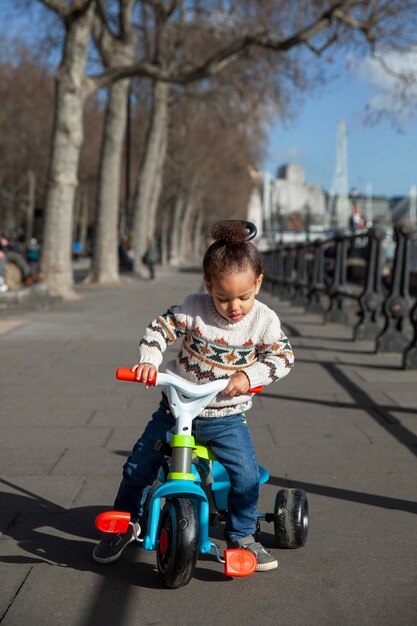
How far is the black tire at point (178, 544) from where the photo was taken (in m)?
3.30

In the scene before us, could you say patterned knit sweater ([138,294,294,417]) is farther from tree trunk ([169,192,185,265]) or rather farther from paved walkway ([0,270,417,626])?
tree trunk ([169,192,185,265])

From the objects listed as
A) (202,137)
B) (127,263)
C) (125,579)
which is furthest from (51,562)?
(202,137)

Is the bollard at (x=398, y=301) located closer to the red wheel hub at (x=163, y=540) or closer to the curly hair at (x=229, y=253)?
the curly hair at (x=229, y=253)

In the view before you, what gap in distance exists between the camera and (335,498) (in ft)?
15.2

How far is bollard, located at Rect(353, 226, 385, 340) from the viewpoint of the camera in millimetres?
11612

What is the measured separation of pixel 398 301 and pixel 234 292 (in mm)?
6886

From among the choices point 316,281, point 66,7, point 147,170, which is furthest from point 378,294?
point 147,170

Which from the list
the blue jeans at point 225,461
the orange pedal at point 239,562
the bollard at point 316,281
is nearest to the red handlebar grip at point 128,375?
the blue jeans at point 225,461

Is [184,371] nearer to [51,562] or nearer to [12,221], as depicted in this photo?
[51,562]

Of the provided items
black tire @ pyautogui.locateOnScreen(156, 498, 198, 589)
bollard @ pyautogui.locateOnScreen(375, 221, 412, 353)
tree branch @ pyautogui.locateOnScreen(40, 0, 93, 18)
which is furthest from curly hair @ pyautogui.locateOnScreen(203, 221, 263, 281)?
tree branch @ pyautogui.locateOnScreen(40, 0, 93, 18)

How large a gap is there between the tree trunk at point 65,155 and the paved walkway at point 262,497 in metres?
11.0

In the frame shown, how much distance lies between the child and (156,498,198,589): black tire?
0.31m

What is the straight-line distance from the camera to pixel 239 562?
11.3 ft

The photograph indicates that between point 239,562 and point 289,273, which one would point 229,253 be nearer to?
point 239,562
